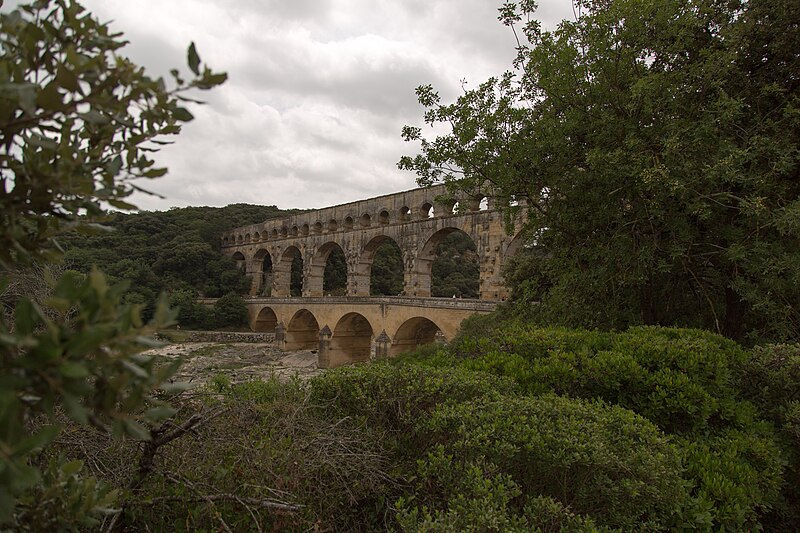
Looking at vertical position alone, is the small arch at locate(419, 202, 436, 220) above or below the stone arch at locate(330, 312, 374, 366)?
above

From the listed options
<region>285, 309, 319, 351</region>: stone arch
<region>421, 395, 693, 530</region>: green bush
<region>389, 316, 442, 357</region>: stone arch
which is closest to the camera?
<region>421, 395, 693, 530</region>: green bush

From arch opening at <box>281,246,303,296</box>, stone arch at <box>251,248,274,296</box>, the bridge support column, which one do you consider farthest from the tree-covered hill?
the bridge support column

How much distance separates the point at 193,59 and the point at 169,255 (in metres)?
41.8

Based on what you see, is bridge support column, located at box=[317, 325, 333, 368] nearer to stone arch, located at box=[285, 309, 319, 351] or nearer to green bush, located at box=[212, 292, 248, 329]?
stone arch, located at box=[285, 309, 319, 351]

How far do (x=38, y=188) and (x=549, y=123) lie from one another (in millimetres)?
6384

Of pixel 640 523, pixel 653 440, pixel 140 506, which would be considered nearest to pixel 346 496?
pixel 140 506

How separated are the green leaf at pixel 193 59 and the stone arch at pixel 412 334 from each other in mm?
19246

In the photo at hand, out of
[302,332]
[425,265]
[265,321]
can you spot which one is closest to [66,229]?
[425,265]

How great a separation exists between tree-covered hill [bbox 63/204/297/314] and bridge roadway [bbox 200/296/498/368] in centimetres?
346

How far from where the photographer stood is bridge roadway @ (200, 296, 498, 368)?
18469mm

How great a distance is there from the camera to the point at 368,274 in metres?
27.9

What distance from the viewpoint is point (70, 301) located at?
0.97 meters

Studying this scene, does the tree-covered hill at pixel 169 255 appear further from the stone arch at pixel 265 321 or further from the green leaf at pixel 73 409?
the green leaf at pixel 73 409

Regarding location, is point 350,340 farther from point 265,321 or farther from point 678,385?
point 678,385
